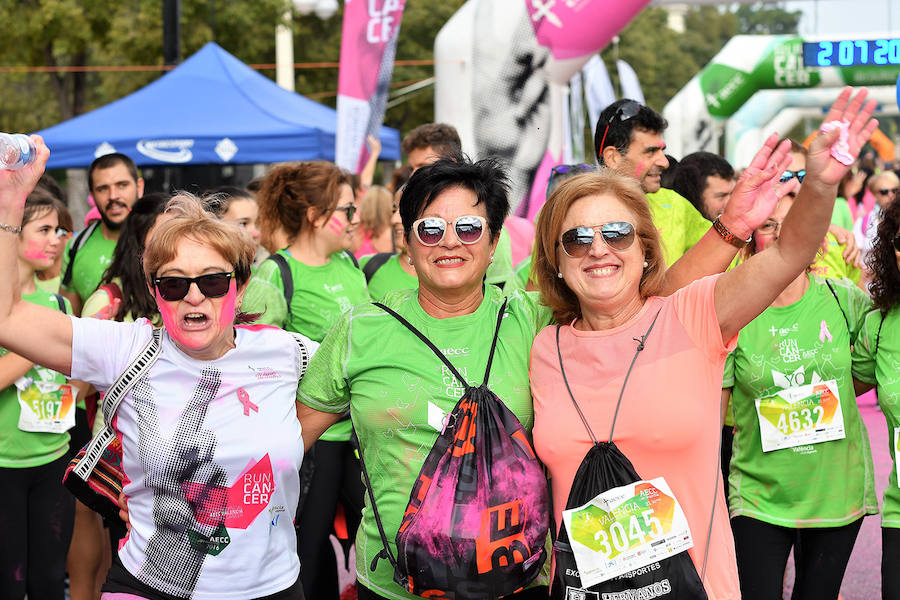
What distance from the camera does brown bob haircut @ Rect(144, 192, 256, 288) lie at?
10.4ft

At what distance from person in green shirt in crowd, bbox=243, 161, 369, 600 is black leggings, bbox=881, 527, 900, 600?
7.34ft

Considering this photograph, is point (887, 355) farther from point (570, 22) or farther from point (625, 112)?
point (570, 22)

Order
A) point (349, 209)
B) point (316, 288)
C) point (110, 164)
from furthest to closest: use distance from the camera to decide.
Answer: point (110, 164)
point (349, 209)
point (316, 288)

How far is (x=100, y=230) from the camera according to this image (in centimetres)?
610

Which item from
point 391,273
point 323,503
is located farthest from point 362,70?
point 323,503

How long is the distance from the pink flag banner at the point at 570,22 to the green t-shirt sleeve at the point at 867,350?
5.71 metres

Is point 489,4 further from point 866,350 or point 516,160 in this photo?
point 866,350

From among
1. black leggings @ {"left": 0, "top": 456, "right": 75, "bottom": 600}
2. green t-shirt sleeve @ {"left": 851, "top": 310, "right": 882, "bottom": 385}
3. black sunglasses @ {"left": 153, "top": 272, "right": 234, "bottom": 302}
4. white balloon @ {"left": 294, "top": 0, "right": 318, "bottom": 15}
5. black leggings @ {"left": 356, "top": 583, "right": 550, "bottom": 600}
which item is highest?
white balloon @ {"left": 294, "top": 0, "right": 318, "bottom": 15}

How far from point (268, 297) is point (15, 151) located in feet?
7.01

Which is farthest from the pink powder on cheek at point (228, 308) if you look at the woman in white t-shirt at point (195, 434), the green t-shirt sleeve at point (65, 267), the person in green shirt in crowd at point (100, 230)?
the green t-shirt sleeve at point (65, 267)

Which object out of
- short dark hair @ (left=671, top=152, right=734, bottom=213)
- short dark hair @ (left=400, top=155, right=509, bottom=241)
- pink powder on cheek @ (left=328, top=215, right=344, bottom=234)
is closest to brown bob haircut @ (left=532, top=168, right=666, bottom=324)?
short dark hair @ (left=400, top=155, right=509, bottom=241)

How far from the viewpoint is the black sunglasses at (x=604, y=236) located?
113 inches

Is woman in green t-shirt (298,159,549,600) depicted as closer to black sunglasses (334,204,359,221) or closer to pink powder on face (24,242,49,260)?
black sunglasses (334,204,359,221)

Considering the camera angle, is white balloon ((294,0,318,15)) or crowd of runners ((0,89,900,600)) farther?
white balloon ((294,0,318,15))
